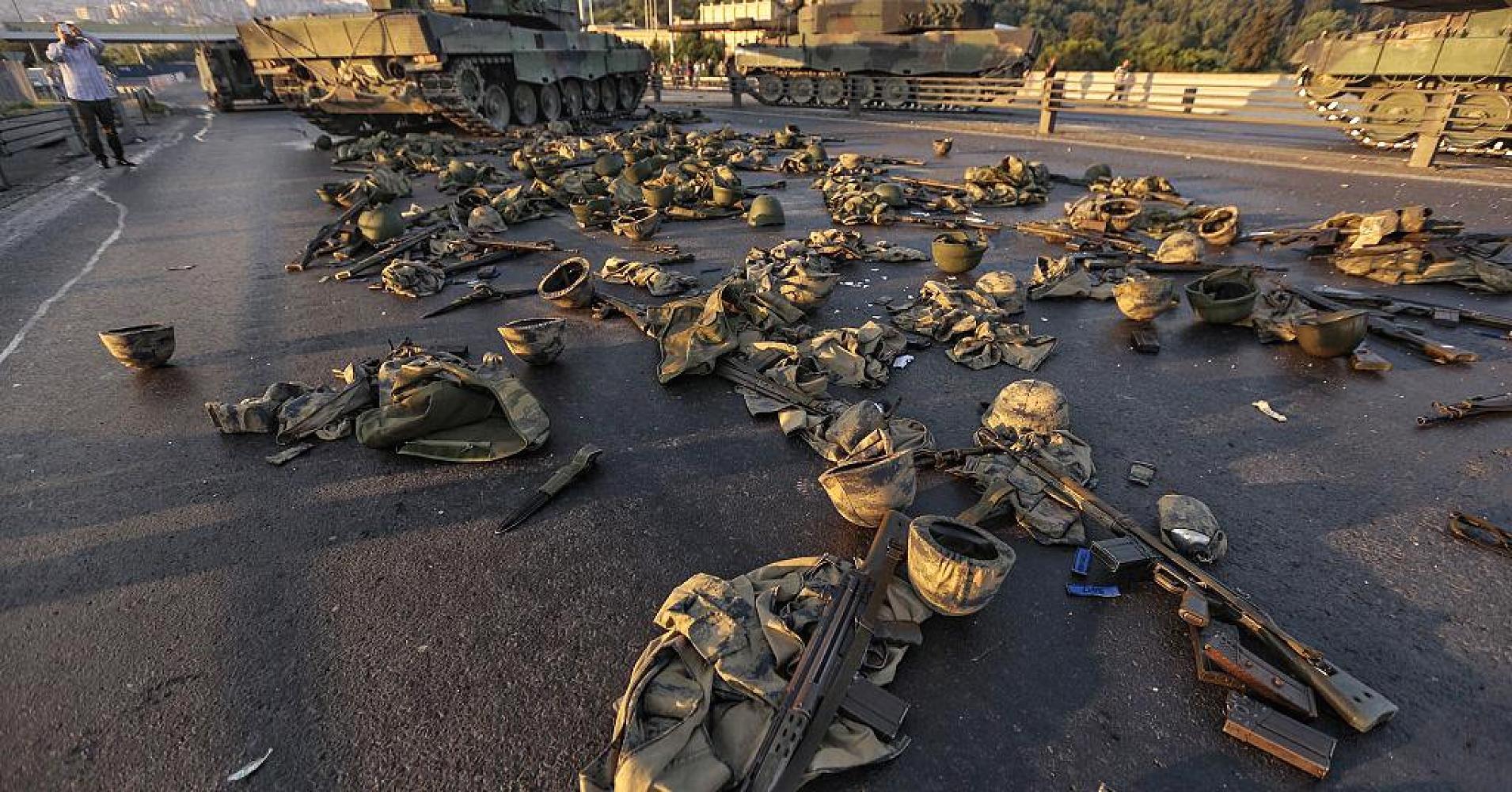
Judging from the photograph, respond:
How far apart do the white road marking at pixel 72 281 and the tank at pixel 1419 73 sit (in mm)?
20089

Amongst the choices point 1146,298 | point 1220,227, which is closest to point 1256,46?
point 1220,227

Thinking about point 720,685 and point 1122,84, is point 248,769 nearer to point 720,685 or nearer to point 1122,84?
point 720,685

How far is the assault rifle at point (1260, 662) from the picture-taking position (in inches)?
84.4

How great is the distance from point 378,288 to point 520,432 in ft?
13.7

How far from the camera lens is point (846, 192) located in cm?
994

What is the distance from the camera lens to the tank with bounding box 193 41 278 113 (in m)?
29.2

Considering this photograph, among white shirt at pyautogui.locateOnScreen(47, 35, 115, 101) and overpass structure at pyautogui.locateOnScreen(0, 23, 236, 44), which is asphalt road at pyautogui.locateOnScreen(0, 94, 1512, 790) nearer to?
white shirt at pyautogui.locateOnScreen(47, 35, 115, 101)

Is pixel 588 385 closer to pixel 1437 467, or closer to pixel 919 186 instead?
pixel 1437 467

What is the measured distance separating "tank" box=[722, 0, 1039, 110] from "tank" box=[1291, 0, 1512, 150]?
9.72m

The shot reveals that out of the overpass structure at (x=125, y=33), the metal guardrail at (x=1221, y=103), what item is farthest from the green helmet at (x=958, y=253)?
the overpass structure at (x=125, y=33)

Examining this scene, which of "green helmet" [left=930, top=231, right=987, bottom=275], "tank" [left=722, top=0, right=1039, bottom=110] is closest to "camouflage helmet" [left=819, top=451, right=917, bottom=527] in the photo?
"green helmet" [left=930, top=231, right=987, bottom=275]

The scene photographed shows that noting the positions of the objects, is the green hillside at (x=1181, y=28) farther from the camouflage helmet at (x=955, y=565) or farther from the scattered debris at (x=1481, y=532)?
the camouflage helmet at (x=955, y=565)

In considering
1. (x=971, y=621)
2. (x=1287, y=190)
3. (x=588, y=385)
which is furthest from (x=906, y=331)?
(x=1287, y=190)

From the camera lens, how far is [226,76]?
96.7 ft
